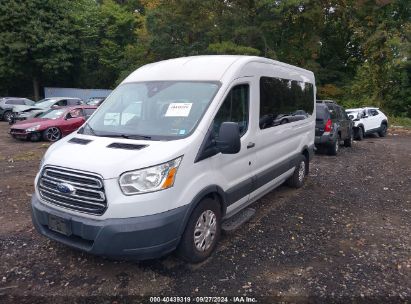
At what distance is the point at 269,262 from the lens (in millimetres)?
4094

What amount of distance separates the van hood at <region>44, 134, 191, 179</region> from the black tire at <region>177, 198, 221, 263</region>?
74 cm

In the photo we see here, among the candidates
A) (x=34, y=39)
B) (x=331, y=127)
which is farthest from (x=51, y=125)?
(x=34, y=39)

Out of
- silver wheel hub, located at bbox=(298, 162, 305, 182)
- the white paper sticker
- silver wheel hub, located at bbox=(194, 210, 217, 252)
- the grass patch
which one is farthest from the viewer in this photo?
the grass patch


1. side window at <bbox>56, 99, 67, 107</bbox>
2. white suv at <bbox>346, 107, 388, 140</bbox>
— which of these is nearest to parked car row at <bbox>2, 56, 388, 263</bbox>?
white suv at <bbox>346, 107, 388, 140</bbox>

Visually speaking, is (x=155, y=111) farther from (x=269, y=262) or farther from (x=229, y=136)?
(x=269, y=262)

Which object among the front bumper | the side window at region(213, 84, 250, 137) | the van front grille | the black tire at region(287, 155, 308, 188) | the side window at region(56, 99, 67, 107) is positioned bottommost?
the black tire at region(287, 155, 308, 188)

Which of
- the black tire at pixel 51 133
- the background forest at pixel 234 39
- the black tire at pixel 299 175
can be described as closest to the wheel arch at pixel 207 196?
the black tire at pixel 299 175

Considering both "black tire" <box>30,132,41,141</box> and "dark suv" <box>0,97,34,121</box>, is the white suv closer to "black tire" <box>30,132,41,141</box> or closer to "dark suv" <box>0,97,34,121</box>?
"black tire" <box>30,132,41,141</box>

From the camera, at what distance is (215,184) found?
3957 millimetres

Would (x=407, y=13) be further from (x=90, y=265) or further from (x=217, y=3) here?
(x=90, y=265)

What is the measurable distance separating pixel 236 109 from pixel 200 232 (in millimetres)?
1562

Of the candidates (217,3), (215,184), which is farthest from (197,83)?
(217,3)

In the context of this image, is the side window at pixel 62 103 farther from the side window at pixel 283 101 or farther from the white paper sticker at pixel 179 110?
the white paper sticker at pixel 179 110

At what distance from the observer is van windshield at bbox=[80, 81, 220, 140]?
12.7 feet
